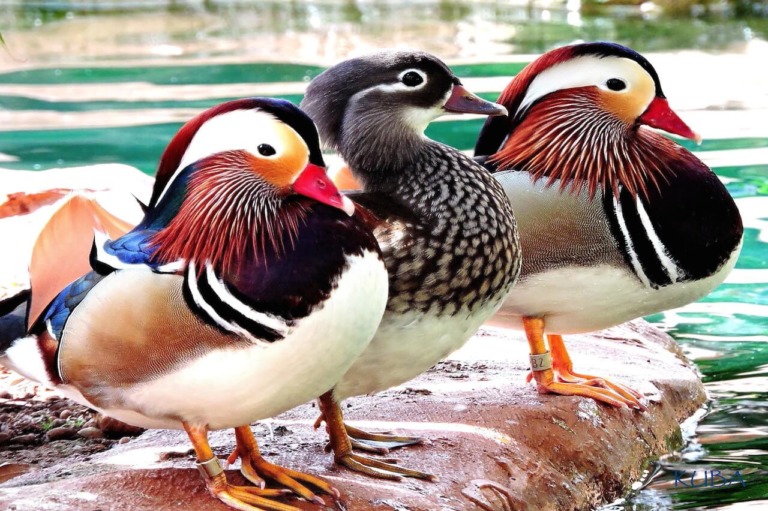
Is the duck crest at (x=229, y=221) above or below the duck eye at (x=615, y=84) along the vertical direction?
below

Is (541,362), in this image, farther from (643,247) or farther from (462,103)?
(462,103)

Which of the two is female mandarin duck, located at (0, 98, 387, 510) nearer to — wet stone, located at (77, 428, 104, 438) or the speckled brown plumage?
the speckled brown plumage

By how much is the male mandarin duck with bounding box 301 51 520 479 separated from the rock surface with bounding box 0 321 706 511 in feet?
0.41

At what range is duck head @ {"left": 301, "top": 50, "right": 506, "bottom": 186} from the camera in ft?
8.66

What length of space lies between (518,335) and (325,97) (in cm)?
156

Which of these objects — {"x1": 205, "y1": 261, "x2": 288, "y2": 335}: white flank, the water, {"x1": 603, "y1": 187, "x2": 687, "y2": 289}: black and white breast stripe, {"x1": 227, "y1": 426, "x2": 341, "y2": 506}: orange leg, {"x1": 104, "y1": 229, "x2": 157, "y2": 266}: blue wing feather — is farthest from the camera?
the water

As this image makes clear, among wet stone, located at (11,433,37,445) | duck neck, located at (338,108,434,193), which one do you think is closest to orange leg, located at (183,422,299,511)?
duck neck, located at (338,108,434,193)

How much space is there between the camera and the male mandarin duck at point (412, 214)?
8.36 feet

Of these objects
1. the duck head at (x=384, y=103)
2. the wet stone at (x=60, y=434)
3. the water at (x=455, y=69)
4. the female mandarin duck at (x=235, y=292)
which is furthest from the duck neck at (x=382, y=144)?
the wet stone at (x=60, y=434)

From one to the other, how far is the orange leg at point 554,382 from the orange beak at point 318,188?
0.97m

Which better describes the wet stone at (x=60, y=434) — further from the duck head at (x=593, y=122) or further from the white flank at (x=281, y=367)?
the duck head at (x=593, y=122)

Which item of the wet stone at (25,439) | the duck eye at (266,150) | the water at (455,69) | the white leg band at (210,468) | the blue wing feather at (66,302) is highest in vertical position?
the duck eye at (266,150)

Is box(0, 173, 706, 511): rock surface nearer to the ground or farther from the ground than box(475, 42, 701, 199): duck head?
nearer to the ground

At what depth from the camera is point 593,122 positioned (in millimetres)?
3137
